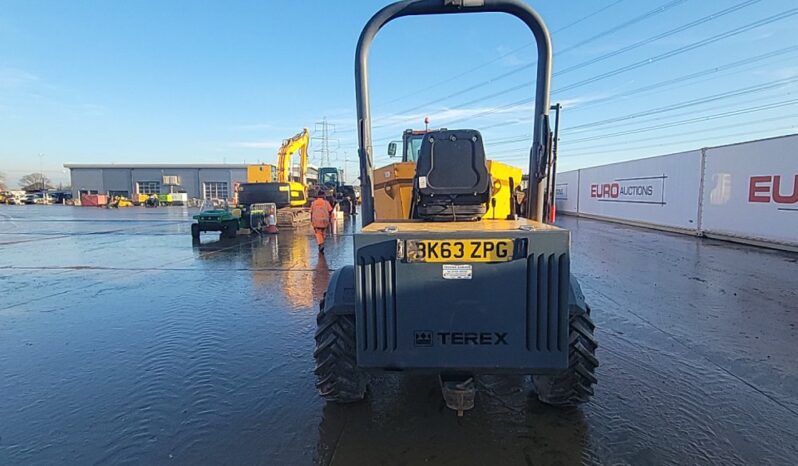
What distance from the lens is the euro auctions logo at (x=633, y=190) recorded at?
17969mm

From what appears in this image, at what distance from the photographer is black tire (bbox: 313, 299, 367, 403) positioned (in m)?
3.24

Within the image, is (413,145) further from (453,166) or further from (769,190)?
(769,190)

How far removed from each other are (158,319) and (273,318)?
5.04 feet

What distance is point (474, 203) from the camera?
3623 mm

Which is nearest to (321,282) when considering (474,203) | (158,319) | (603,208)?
(158,319)

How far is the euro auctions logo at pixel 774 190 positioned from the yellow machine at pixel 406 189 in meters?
11.3

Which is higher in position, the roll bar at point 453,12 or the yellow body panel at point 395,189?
the roll bar at point 453,12

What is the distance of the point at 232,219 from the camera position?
15562mm

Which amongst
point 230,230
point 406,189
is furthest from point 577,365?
point 230,230

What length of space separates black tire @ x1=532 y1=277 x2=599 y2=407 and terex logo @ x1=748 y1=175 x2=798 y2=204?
485 inches

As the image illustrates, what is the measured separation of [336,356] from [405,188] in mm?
1942

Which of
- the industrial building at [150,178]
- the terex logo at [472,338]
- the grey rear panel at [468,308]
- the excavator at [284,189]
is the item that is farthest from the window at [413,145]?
the industrial building at [150,178]

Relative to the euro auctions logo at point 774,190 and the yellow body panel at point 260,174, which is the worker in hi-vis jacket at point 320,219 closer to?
the yellow body panel at point 260,174

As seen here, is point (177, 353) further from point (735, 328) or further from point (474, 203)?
point (735, 328)
